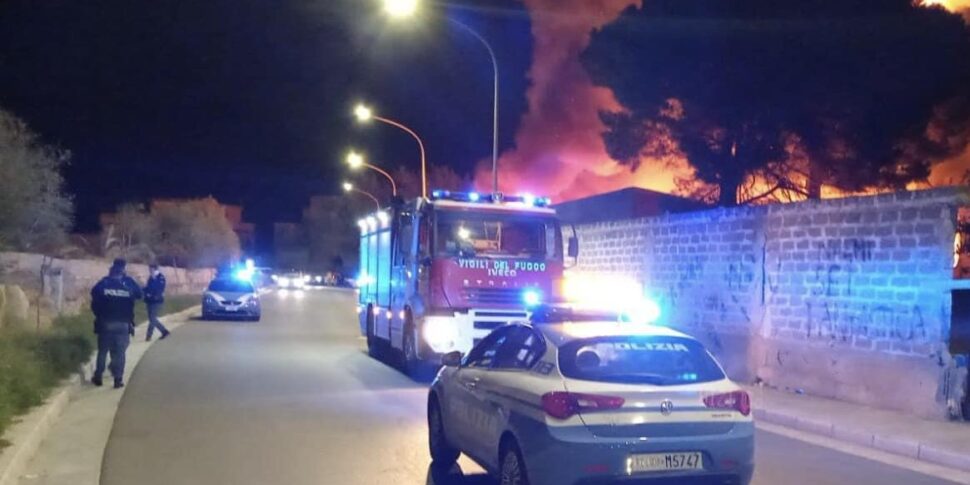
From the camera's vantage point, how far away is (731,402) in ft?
22.6

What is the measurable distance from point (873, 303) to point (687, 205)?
26.0 metres

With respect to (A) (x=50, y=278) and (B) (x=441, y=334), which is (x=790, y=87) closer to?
(B) (x=441, y=334)

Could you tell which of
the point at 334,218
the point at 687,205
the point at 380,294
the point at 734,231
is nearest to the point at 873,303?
the point at 734,231

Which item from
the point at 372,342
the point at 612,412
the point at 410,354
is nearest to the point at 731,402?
the point at 612,412

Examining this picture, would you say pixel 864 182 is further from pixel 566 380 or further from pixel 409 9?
pixel 566 380

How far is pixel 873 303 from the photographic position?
13.4 meters

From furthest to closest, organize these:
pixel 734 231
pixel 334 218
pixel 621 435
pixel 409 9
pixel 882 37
A: pixel 334 218, pixel 882 37, pixel 409 9, pixel 734 231, pixel 621 435

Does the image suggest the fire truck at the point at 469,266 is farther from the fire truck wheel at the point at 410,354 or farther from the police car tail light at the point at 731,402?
the police car tail light at the point at 731,402

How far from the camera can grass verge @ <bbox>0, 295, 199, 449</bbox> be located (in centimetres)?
1041

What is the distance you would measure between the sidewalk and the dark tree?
16274mm

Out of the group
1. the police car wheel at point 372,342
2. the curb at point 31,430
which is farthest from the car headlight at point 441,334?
the curb at point 31,430

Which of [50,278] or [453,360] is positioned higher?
[50,278]

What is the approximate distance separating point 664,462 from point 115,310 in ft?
32.1

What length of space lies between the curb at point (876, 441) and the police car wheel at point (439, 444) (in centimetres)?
501
